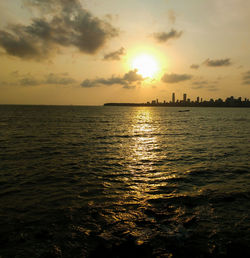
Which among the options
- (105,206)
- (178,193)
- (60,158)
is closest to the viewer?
(105,206)

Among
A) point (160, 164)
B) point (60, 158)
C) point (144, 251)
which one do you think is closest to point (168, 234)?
point (144, 251)

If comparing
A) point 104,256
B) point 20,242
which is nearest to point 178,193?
point 104,256

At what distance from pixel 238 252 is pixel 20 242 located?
809 cm

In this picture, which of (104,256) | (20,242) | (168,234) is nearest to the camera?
(104,256)

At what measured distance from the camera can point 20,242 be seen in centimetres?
702

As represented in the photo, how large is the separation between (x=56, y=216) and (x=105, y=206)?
244 cm

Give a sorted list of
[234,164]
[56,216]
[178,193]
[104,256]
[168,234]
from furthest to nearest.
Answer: [234,164]
[178,193]
[56,216]
[168,234]
[104,256]

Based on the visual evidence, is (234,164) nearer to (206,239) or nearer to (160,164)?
(160,164)

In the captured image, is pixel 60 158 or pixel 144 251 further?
pixel 60 158

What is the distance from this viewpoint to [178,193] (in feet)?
37.5

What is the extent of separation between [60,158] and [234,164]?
700 inches

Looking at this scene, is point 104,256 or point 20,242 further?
point 20,242

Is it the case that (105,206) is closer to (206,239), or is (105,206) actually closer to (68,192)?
(68,192)

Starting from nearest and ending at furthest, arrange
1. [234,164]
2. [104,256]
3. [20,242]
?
Answer: [104,256] < [20,242] < [234,164]
